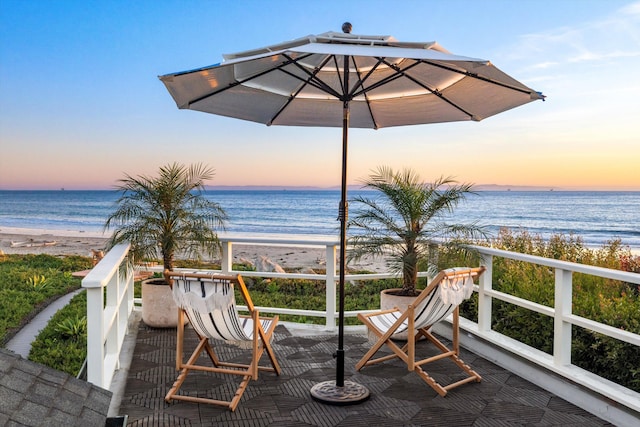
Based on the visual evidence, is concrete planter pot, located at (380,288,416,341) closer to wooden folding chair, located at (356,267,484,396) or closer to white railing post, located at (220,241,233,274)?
wooden folding chair, located at (356,267,484,396)

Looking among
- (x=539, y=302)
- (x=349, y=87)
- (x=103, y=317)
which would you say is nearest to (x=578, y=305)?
(x=539, y=302)

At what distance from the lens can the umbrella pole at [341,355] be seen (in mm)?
3793

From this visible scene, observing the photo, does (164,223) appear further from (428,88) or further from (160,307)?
(428,88)

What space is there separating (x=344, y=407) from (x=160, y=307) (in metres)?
2.69

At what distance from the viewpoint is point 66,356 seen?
606 cm

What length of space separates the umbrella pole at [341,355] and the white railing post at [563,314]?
141 centimetres

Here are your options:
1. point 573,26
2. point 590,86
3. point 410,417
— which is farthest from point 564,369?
point 590,86

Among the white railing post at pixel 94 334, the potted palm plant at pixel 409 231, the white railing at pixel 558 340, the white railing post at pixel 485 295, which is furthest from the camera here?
the potted palm plant at pixel 409 231

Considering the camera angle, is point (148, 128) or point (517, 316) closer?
point (517, 316)

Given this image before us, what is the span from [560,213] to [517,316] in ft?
116

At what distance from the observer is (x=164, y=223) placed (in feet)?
19.2

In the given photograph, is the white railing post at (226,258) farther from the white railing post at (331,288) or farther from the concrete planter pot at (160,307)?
the white railing post at (331,288)

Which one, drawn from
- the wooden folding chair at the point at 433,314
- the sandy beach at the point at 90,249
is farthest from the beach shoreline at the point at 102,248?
the wooden folding chair at the point at 433,314

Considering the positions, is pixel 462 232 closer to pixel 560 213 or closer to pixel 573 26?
pixel 573 26
